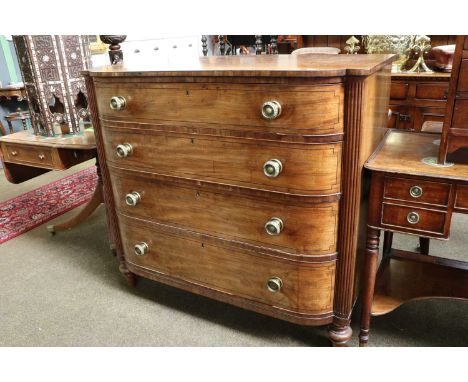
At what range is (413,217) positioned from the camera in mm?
1386

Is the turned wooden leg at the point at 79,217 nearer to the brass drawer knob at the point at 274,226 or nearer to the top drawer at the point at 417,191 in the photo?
the brass drawer knob at the point at 274,226

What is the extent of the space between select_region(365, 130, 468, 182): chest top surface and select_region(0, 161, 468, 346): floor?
0.83m

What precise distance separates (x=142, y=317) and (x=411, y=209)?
135cm

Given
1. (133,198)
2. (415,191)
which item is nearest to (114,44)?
(133,198)

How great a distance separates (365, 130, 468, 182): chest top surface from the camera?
1325mm

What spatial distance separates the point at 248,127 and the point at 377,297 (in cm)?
93

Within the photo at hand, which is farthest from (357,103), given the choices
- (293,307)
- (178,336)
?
(178,336)

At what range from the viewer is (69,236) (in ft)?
9.55

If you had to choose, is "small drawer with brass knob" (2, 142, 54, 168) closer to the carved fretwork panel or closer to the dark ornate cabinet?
the carved fretwork panel

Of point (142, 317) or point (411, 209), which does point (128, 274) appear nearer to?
point (142, 317)

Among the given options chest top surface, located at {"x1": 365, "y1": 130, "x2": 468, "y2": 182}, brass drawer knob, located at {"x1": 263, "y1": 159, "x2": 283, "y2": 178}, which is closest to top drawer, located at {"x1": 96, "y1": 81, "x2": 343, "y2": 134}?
brass drawer knob, located at {"x1": 263, "y1": 159, "x2": 283, "y2": 178}

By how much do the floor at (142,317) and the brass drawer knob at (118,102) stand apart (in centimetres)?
102

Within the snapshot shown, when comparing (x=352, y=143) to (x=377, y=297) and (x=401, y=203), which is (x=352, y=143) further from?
(x=377, y=297)

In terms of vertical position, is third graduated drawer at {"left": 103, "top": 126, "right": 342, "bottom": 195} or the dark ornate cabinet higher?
the dark ornate cabinet
